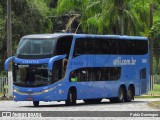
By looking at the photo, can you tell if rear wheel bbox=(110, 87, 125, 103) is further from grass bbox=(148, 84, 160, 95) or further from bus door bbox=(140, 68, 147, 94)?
grass bbox=(148, 84, 160, 95)

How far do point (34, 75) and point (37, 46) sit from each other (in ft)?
4.88

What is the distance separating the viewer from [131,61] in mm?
43156

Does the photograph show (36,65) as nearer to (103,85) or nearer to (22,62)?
(22,62)

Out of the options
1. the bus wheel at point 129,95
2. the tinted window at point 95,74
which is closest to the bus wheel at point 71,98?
the tinted window at point 95,74

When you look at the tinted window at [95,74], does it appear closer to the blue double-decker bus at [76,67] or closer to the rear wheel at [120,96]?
the blue double-decker bus at [76,67]

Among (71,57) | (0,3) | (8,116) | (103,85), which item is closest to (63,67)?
(71,57)

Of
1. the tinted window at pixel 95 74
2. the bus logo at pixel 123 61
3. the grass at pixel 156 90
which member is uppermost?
the bus logo at pixel 123 61

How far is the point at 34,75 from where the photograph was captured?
3700cm

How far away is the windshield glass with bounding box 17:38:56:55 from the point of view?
36594 mm

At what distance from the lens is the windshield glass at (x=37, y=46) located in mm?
36594

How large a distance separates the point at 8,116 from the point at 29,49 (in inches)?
391

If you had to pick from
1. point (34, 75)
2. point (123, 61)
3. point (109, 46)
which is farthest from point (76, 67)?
point (123, 61)

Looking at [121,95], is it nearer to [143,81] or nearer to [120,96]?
[120,96]

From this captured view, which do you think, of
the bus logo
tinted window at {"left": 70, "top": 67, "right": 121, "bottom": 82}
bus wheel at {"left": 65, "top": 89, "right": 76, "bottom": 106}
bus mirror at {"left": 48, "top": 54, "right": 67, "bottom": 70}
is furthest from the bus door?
bus mirror at {"left": 48, "top": 54, "right": 67, "bottom": 70}
